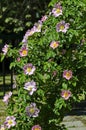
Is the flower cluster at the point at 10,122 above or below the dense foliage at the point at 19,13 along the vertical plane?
above

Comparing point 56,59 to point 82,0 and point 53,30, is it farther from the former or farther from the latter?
point 82,0

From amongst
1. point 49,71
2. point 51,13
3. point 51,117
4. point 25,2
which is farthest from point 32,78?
point 25,2

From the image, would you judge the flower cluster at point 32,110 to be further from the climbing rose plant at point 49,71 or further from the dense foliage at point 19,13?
the dense foliage at point 19,13

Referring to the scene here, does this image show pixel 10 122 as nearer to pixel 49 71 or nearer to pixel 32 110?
pixel 32 110

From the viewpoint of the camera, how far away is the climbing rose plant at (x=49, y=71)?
355 cm

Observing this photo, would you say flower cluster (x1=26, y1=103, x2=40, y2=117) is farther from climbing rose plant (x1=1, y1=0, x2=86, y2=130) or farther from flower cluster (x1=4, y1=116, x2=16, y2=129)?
flower cluster (x1=4, y1=116, x2=16, y2=129)

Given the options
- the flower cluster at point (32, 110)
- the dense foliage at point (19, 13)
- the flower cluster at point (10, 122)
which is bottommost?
the dense foliage at point (19, 13)

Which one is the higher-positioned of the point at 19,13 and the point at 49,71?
the point at 49,71

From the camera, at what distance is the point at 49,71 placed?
3570mm

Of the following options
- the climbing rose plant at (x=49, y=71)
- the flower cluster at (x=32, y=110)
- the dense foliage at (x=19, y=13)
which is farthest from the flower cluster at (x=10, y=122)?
the dense foliage at (x=19, y=13)

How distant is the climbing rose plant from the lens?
3546mm

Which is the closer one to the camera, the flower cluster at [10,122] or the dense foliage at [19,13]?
the flower cluster at [10,122]

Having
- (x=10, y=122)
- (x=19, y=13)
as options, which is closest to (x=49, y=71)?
(x=10, y=122)

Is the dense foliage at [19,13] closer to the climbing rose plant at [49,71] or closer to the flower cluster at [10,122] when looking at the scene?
the climbing rose plant at [49,71]
